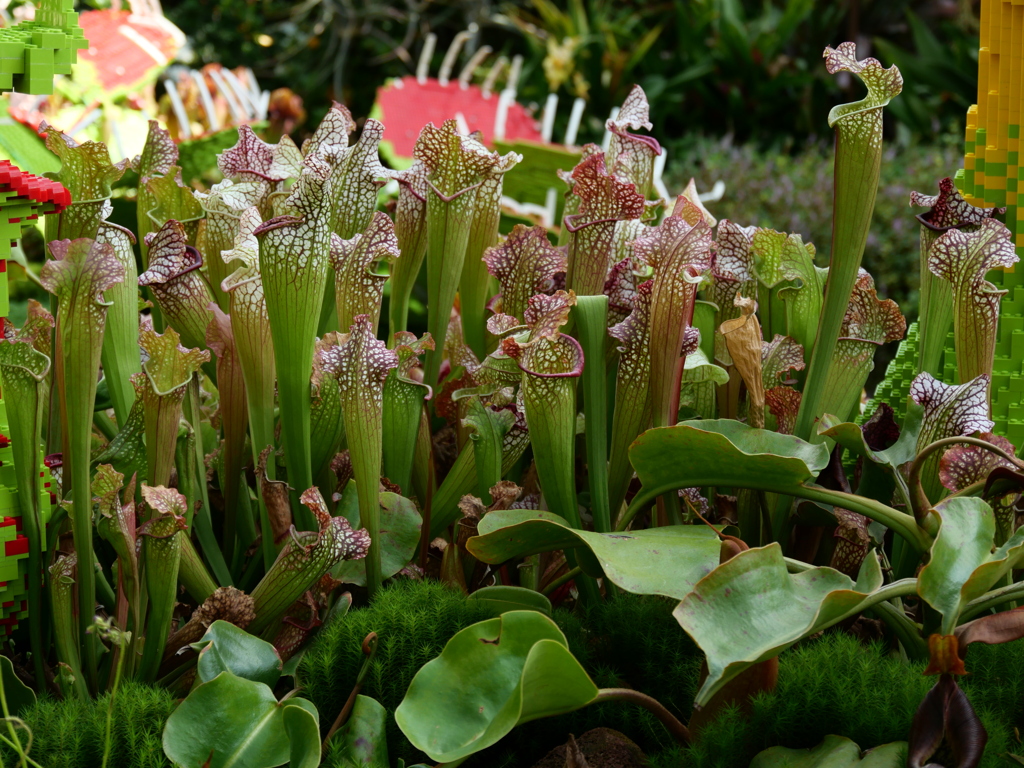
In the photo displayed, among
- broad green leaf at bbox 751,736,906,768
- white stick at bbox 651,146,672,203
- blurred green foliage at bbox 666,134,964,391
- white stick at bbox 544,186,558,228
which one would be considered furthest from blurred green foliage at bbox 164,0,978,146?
broad green leaf at bbox 751,736,906,768

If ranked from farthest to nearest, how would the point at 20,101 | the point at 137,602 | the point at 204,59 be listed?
the point at 204,59, the point at 20,101, the point at 137,602

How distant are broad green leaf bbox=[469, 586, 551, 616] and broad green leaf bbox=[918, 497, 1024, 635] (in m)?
0.21

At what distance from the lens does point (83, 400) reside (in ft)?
1.82

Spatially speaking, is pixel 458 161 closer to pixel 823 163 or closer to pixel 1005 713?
pixel 1005 713

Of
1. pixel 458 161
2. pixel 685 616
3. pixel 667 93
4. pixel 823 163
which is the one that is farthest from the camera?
pixel 667 93

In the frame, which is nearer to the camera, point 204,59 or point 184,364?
point 184,364

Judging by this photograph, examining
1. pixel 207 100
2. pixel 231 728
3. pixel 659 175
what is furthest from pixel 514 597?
pixel 207 100

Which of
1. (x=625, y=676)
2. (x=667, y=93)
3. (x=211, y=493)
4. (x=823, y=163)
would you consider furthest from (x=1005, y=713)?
(x=667, y=93)

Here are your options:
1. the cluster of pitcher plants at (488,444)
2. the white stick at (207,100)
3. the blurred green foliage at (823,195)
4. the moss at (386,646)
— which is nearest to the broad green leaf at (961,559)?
the cluster of pitcher plants at (488,444)

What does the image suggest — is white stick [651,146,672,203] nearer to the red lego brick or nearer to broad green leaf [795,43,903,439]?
broad green leaf [795,43,903,439]

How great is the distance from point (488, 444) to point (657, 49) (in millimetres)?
5808

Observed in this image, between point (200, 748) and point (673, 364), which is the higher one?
point (673, 364)

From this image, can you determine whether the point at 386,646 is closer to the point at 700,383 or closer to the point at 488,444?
the point at 488,444

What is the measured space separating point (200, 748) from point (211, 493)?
9.9 inches
